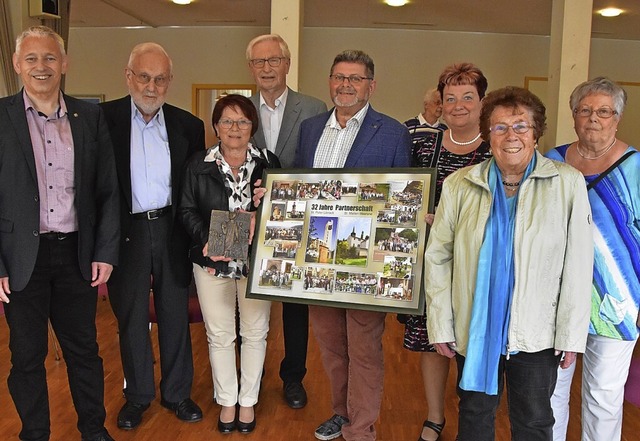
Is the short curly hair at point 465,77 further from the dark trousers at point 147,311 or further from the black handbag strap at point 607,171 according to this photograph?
the dark trousers at point 147,311

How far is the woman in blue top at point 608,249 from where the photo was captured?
2072mm

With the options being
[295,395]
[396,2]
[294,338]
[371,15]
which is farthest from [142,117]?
[371,15]

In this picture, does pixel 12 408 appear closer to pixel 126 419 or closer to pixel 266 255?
pixel 126 419

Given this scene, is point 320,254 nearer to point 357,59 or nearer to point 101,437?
point 357,59

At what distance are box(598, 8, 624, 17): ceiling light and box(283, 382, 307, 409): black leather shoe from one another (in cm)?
588

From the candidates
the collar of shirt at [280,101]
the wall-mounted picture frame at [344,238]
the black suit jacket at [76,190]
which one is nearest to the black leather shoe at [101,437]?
the black suit jacket at [76,190]

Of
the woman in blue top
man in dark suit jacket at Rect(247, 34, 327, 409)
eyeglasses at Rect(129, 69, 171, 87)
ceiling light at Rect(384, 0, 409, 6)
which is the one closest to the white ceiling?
ceiling light at Rect(384, 0, 409, 6)

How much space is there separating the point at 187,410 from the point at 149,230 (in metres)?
0.95

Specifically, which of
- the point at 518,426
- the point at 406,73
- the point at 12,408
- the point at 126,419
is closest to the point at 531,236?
the point at 518,426

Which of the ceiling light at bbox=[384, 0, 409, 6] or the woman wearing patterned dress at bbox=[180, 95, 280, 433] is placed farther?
the ceiling light at bbox=[384, 0, 409, 6]

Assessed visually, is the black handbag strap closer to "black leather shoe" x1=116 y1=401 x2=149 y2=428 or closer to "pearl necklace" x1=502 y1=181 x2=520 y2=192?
"pearl necklace" x1=502 y1=181 x2=520 y2=192

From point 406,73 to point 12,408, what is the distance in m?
6.38

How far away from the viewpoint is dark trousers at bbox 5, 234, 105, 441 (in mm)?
2328

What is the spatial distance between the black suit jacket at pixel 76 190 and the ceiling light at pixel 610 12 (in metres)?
6.29
